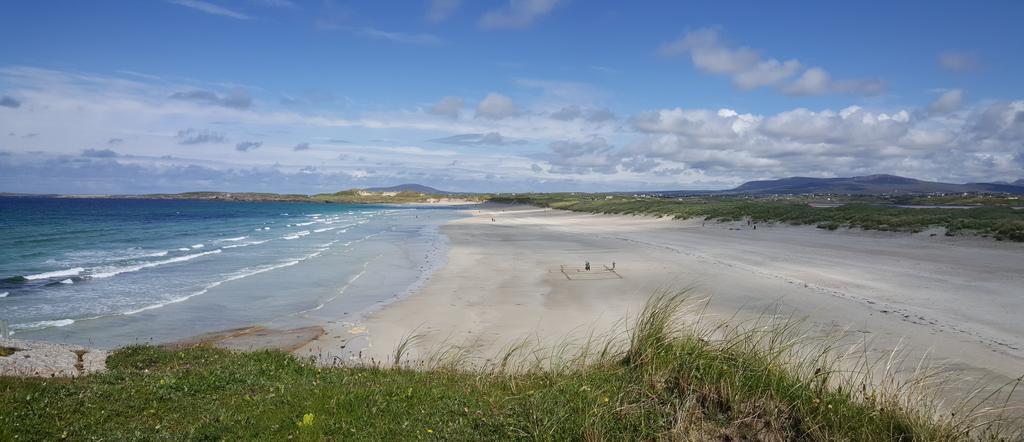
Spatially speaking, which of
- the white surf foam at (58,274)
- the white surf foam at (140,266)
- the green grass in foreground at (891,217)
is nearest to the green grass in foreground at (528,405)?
the white surf foam at (140,266)

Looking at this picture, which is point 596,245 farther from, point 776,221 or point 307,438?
point 307,438

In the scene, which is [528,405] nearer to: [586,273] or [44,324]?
[44,324]

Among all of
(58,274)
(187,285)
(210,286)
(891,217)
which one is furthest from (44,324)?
(891,217)

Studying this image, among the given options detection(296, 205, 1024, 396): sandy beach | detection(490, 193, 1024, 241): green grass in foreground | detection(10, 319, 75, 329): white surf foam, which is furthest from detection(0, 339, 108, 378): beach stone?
detection(490, 193, 1024, 241): green grass in foreground

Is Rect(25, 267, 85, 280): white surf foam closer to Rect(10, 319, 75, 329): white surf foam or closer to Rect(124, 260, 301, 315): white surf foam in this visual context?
Rect(124, 260, 301, 315): white surf foam

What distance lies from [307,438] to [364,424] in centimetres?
55

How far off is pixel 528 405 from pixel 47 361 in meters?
8.47

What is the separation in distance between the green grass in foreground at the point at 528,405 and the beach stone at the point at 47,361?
1.60m

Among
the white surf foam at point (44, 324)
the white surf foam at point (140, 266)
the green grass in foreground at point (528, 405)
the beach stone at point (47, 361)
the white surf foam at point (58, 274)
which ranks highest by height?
the green grass in foreground at point (528, 405)

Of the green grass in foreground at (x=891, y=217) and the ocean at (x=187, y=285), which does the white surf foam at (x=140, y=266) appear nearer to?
the ocean at (x=187, y=285)

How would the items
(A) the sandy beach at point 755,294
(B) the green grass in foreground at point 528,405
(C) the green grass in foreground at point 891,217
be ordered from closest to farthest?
(B) the green grass in foreground at point 528,405 → (A) the sandy beach at point 755,294 → (C) the green grass in foreground at point 891,217

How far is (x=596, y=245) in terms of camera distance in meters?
34.1

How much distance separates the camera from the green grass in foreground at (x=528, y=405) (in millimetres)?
4797

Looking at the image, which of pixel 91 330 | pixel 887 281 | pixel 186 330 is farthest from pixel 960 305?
pixel 91 330
